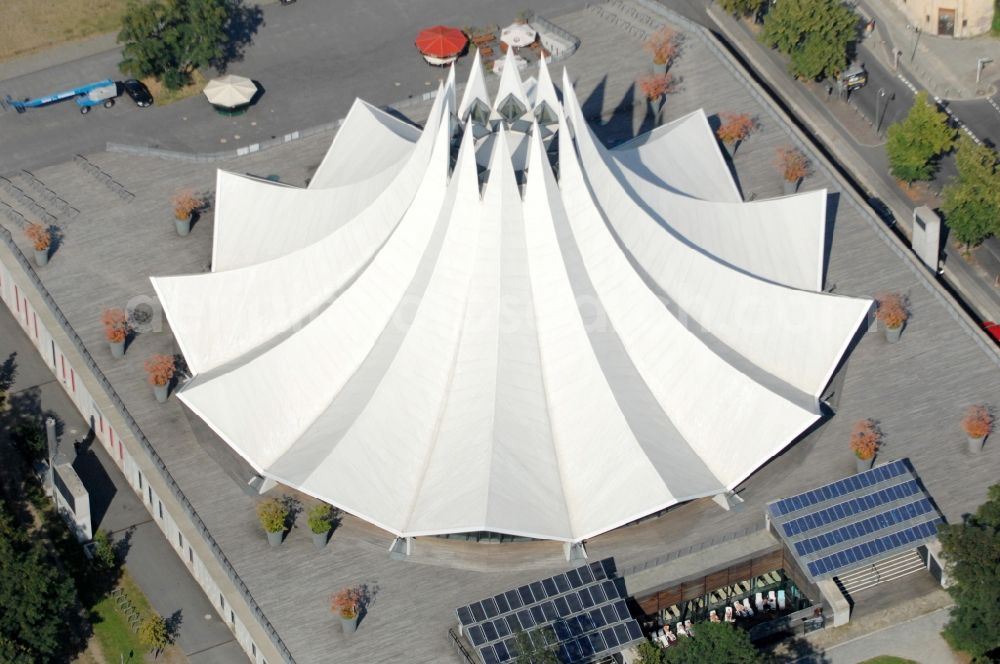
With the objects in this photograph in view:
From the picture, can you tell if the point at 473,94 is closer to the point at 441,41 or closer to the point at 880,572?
the point at 441,41

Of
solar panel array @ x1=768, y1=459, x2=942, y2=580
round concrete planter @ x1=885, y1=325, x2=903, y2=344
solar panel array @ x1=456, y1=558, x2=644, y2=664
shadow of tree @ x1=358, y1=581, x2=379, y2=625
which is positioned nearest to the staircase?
solar panel array @ x1=768, y1=459, x2=942, y2=580

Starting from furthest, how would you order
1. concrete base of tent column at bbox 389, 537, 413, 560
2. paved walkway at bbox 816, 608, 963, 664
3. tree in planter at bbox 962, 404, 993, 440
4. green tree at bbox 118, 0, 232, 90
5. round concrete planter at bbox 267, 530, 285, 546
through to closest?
green tree at bbox 118, 0, 232, 90 → tree in planter at bbox 962, 404, 993, 440 → round concrete planter at bbox 267, 530, 285, 546 → concrete base of tent column at bbox 389, 537, 413, 560 → paved walkway at bbox 816, 608, 963, 664

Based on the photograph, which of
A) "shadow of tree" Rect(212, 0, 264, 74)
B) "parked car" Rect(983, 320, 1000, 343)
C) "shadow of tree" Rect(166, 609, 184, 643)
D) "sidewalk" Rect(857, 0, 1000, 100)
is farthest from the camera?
"shadow of tree" Rect(212, 0, 264, 74)

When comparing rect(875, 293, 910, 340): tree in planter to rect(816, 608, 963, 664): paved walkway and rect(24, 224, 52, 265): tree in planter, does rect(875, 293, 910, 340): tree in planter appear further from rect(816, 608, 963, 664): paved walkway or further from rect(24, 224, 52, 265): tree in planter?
rect(24, 224, 52, 265): tree in planter

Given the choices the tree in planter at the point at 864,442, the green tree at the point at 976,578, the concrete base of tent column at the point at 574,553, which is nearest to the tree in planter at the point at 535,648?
the concrete base of tent column at the point at 574,553

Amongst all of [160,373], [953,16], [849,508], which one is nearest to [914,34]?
[953,16]

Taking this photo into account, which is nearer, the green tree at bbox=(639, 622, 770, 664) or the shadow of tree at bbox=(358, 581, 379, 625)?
the green tree at bbox=(639, 622, 770, 664)

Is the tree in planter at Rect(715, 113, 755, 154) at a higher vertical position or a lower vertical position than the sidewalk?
higher

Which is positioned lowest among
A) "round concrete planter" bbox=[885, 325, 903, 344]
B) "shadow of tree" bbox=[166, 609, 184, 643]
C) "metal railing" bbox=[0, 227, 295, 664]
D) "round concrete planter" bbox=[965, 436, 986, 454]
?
"shadow of tree" bbox=[166, 609, 184, 643]

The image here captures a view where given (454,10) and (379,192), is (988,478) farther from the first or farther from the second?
(454,10)
